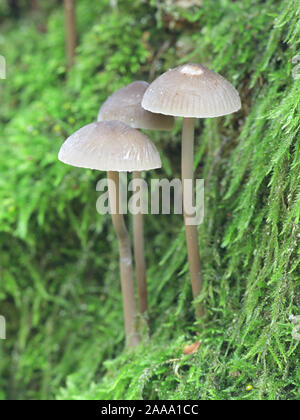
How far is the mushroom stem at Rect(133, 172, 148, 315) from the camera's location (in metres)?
1.98

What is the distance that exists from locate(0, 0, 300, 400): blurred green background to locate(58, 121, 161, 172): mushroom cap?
484mm

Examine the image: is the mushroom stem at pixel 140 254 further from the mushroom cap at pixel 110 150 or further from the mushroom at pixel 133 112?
the mushroom cap at pixel 110 150

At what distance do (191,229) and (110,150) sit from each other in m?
0.50

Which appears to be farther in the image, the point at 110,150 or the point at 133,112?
the point at 133,112

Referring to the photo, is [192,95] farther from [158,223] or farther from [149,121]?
[158,223]

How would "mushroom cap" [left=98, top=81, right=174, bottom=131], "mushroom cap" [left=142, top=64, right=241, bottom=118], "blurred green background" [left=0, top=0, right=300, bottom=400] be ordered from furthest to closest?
1. "mushroom cap" [left=98, top=81, right=174, bottom=131]
2. "blurred green background" [left=0, top=0, right=300, bottom=400]
3. "mushroom cap" [left=142, top=64, right=241, bottom=118]

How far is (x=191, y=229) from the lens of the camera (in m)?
1.78

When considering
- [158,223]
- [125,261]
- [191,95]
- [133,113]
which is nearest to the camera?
[191,95]

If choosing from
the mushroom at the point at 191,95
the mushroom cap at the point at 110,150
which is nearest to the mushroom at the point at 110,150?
the mushroom cap at the point at 110,150

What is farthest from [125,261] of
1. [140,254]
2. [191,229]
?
[191,229]

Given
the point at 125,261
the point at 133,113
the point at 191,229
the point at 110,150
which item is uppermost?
the point at 133,113

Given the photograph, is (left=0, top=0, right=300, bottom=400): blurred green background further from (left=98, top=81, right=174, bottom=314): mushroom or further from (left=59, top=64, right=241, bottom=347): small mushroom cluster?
(left=98, top=81, right=174, bottom=314): mushroom

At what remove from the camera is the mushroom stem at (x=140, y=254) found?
1.98 meters

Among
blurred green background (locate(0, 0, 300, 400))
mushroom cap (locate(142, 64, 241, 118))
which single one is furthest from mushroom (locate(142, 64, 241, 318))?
blurred green background (locate(0, 0, 300, 400))
